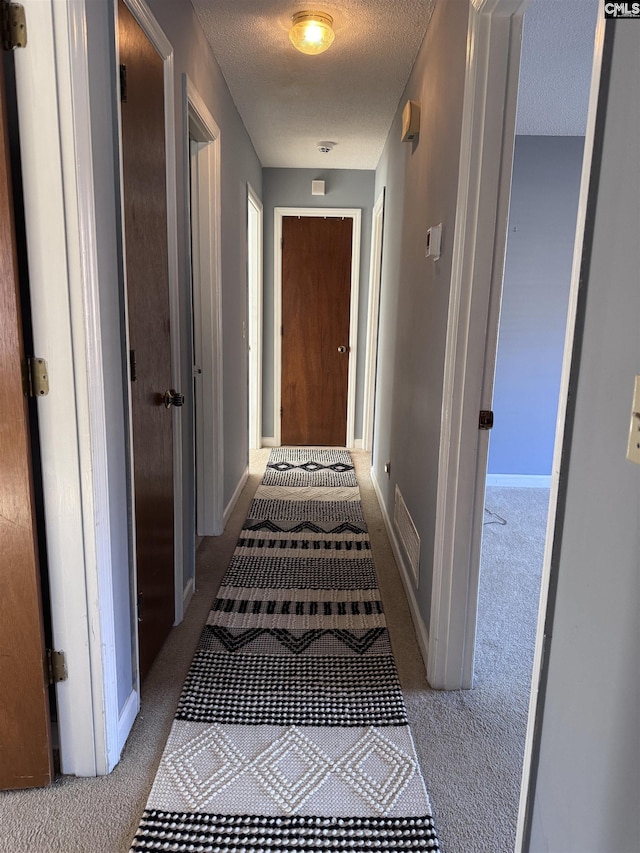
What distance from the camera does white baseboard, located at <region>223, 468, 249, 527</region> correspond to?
331 cm

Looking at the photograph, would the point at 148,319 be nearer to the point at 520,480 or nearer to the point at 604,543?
the point at 604,543

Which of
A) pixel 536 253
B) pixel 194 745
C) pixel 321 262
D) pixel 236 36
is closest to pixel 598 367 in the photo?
pixel 194 745

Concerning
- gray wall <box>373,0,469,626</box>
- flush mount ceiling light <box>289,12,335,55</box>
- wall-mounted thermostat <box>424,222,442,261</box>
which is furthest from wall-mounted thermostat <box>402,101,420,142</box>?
wall-mounted thermostat <box>424,222,442,261</box>

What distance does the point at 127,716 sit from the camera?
5.30 ft

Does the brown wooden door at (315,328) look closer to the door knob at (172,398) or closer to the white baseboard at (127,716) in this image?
the door knob at (172,398)

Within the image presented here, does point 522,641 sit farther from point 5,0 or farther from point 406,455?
point 5,0

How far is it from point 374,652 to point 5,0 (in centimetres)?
217

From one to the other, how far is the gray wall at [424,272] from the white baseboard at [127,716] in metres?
1.05

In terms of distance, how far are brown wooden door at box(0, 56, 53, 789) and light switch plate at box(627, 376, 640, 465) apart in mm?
1221

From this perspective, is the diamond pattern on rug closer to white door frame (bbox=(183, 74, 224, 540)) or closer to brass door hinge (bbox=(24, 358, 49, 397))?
white door frame (bbox=(183, 74, 224, 540))

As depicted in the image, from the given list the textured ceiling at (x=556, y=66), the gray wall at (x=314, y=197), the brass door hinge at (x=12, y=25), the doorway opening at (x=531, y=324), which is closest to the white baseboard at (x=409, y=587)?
the doorway opening at (x=531, y=324)

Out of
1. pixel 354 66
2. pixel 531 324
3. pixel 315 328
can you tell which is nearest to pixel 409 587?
pixel 531 324

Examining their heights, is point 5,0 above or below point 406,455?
above

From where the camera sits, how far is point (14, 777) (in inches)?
55.8
